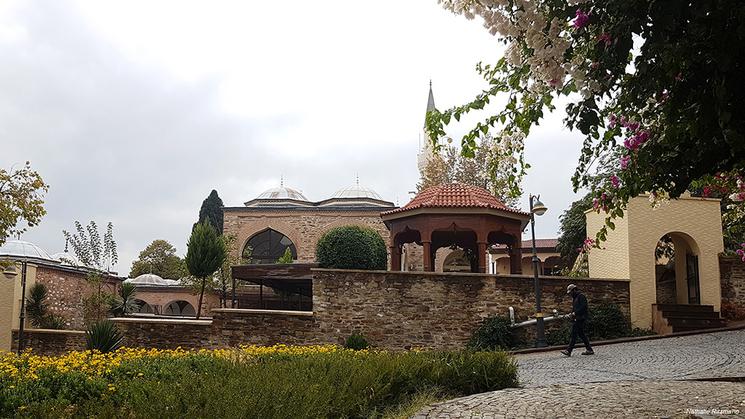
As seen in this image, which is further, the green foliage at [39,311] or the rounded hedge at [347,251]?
the green foliage at [39,311]

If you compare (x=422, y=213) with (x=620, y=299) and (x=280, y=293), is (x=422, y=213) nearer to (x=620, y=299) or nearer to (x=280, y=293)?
(x=620, y=299)

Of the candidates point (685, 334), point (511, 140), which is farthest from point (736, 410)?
point (685, 334)

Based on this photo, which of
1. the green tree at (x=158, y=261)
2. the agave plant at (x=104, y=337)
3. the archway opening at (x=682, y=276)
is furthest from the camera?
the green tree at (x=158, y=261)

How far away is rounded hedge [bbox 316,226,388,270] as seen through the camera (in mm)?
18875

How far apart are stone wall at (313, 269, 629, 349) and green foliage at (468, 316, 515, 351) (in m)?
0.20

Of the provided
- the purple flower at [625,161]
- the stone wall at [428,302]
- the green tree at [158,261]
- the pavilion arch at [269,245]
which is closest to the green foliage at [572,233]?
the stone wall at [428,302]

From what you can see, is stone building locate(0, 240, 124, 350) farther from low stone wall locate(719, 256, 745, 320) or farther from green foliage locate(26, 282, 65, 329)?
low stone wall locate(719, 256, 745, 320)

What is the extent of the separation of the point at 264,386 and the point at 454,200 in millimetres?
14093

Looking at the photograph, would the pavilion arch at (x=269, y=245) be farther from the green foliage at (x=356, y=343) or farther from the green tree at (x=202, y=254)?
the green foliage at (x=356, y=343)

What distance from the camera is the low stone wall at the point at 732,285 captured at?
17734 mm

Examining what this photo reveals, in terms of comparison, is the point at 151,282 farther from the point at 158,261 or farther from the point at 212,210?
the point at 158,261

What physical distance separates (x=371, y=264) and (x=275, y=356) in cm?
903

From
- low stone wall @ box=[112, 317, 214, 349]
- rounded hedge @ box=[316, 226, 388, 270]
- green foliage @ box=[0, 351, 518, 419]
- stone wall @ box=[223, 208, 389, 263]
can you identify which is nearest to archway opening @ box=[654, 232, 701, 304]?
rounded hedge @ box=[316, 226, 388, 270]

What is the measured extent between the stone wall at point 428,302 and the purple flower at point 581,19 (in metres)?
13.7
